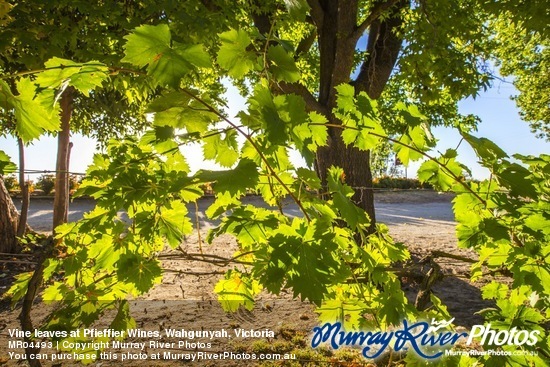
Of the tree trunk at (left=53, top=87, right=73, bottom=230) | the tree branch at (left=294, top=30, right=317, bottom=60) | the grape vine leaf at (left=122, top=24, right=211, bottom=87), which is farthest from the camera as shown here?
the tree branch at (left=294, top=30, right=317, bottom=60)

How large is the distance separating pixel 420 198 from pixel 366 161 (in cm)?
1622

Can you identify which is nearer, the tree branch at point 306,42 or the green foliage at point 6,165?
the green foliage at point 6,165

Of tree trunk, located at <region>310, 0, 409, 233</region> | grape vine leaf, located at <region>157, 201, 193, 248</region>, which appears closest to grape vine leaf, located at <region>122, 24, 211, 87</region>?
grape vine leaf, located at <region>157, 201, 193, 248</region>

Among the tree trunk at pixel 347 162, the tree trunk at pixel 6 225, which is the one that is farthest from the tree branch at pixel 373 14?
the tree trunk at pixel 6 225

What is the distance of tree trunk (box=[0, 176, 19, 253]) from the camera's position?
714 centimetres

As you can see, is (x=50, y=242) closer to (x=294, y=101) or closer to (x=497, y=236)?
(x=294, y=101)

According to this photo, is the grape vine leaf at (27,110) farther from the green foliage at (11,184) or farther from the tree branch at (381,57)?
the green foliage at (11,184)

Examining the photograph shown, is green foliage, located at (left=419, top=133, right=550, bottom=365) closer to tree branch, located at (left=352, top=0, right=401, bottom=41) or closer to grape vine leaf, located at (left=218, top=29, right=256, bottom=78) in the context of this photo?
grape vine leaf, located at (left=218, top=29, right=256, bottom=78)

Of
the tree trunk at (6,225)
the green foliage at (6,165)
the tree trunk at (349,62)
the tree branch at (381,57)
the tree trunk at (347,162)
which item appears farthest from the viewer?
the tree trunk at (6,225)

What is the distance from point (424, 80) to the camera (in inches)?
234

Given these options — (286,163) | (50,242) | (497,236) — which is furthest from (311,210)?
(50,242)

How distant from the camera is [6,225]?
23.6ft

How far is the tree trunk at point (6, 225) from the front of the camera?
7145 millimetres

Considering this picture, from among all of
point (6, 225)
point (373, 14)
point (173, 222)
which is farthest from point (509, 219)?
point (6, 225)
